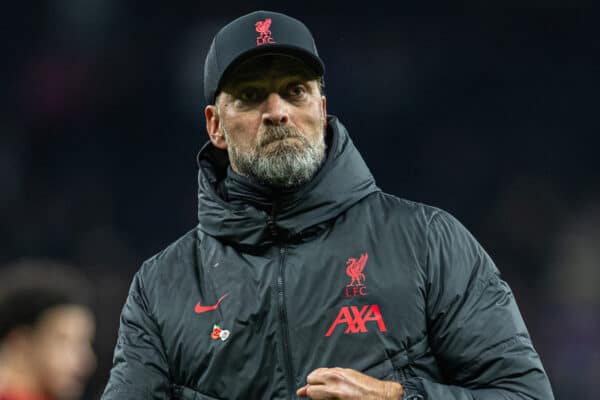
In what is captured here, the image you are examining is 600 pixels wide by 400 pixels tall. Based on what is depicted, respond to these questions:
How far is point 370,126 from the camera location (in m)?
7.26

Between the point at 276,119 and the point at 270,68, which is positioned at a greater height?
the point at 270,68

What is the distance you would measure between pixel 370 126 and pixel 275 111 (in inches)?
199

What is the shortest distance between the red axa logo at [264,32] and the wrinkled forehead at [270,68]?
37 millimetres

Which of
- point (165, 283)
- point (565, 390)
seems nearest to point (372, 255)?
point (165, 283)

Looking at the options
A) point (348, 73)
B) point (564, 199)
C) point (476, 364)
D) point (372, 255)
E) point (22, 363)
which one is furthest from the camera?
point (348, 73)

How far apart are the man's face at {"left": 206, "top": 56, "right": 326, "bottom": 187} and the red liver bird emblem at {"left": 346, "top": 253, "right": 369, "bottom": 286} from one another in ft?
0.86

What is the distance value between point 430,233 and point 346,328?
1.06ft

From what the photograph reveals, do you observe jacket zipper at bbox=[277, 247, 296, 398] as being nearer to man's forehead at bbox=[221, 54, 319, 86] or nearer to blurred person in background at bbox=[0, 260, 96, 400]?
man's forehead at bbox=[221, 54, 319, 86]

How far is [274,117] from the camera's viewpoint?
7.39ft

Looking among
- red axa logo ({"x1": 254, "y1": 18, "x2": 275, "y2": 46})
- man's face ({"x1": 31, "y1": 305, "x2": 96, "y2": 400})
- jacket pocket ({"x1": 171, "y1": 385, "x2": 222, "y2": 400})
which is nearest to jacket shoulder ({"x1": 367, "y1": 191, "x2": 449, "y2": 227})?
red axa logo ({"x1": 254, "y1": 18, "x2": 275, "y2": 46})

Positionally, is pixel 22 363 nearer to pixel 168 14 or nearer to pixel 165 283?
pixel 165 283

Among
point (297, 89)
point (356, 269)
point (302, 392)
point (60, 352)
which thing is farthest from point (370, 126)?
point (302, 392)

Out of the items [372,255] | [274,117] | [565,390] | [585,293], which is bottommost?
[565,390]

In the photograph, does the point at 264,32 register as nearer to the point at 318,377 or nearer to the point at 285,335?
the point at 285,335
